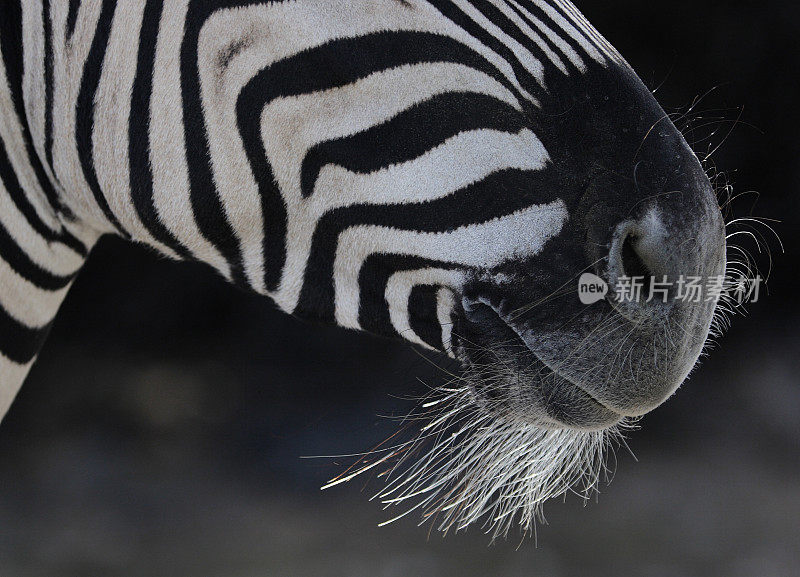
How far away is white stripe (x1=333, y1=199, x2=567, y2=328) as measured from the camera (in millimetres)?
777

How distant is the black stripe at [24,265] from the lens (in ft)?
3.06

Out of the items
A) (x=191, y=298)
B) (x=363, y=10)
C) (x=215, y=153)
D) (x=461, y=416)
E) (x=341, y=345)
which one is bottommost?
(x=191, y=298)

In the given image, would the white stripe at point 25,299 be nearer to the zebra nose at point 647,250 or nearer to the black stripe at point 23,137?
the black stripe at point 23,137

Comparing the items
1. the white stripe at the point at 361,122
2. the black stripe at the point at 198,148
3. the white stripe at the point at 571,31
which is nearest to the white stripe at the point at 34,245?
the black stripe at the point at 198,148

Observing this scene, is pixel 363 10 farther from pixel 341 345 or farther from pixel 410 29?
pixel 341 345

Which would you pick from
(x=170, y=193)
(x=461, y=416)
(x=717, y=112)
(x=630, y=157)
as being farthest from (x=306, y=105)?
(x=717, y=112)

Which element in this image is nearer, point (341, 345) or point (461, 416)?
point (461, 416)

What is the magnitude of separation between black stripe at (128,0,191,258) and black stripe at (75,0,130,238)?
44 mm

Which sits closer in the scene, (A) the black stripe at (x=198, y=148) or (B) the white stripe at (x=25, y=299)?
(A) the black stripe at (x=198, y=148)

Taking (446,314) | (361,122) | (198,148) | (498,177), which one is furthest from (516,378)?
(198,148)

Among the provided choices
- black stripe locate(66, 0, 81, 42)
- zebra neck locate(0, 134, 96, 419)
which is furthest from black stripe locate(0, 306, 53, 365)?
black stripe locate(66, 0, 81, 42)

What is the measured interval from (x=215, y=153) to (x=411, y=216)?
0.23 m

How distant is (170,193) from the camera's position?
0.86 metres

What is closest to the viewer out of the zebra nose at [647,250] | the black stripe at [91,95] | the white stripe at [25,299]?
the zebra nose at [647,250]
